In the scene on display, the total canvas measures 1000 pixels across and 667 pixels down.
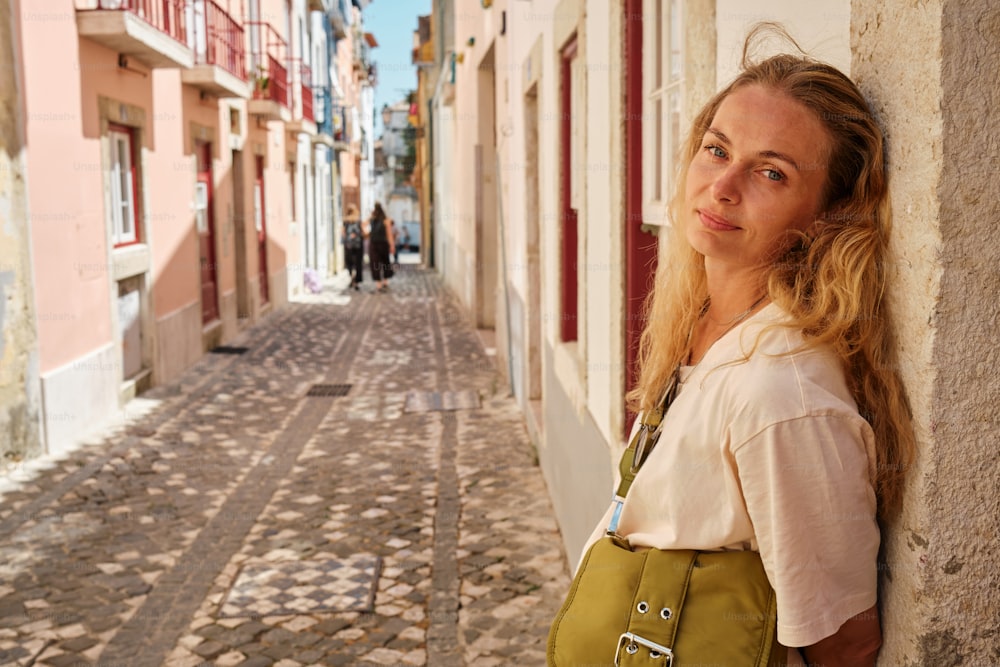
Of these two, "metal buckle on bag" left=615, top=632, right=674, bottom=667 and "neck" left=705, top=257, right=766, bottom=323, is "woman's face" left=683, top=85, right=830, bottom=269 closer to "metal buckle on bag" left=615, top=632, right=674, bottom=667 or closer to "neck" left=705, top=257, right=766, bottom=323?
"neck" left=705, top=257, right=766, bottom=323

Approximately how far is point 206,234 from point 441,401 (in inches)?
226

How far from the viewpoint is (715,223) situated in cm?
161

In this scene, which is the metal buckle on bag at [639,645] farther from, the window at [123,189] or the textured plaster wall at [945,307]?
the window at [123,189]

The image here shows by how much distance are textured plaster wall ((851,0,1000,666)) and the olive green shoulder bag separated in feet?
0.76

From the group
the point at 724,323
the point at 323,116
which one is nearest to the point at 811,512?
the point at 724,323

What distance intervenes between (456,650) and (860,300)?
10.2ft

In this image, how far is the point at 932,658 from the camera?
1.46 meters

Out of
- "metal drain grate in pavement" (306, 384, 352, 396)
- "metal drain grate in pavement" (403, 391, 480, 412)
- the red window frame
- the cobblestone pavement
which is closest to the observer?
the cobblestone pavement

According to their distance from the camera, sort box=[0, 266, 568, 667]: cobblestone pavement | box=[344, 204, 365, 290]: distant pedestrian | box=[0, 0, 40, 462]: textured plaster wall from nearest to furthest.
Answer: box=[0, 266, 568, 667]: cobblestone pavement → box=[0, 0, 40, 462]: textured plaster wall → box=[344, 204, 365, 290]: distant pedestrian

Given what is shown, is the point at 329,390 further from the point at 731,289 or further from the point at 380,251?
the point at 380,251

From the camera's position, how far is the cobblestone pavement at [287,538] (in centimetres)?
429

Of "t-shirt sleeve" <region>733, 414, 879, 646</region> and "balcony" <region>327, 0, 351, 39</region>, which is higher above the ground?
"balcony" <region>327, 0, 351, 39</region>

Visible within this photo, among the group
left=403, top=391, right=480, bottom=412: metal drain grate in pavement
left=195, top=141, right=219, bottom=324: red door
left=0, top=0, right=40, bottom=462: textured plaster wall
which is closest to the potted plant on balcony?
left=195, top=141, right=219, bottom=324: red door

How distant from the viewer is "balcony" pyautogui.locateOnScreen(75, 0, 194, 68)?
8525 mm
